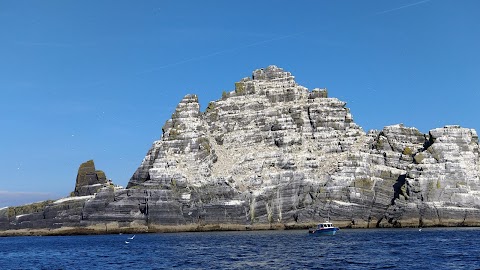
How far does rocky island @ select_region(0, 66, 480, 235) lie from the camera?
151125 mm

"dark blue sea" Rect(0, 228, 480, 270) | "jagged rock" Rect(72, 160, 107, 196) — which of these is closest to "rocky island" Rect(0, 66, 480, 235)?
"jagged rock" Rect(72, 160, 107, 196)

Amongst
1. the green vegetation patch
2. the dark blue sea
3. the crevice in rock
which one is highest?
the green vegetation patch

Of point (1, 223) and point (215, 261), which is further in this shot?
point (1, 223)

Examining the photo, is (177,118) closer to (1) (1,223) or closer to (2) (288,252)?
(1) (1,223)

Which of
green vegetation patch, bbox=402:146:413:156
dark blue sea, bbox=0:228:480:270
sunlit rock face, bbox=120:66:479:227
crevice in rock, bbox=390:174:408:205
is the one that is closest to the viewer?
dark blue sea, bbox=0:228:480:270

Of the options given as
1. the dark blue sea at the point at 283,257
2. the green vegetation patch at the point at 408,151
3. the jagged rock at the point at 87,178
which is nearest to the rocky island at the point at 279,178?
the green vegetation patch at the point at 408,151

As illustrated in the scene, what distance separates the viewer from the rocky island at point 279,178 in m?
151

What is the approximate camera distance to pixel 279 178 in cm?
16562

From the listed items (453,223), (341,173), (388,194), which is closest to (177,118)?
(341,173)

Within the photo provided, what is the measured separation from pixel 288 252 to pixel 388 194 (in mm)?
81372

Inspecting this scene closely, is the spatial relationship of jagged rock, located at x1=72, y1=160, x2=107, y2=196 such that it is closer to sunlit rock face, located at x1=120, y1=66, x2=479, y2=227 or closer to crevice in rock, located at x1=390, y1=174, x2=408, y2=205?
sunlit rock face, located at x1=120, y1=66, x2=479, y2=227

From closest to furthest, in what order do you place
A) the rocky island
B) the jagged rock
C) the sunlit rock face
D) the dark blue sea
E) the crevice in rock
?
the dark blue sea
the sunlit rock face
the rocky island
the crevice in rock
the jagged rock

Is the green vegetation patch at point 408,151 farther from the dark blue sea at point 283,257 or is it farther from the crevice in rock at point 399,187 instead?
the dark blue sea at point 283,257

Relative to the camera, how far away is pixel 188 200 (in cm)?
16162
